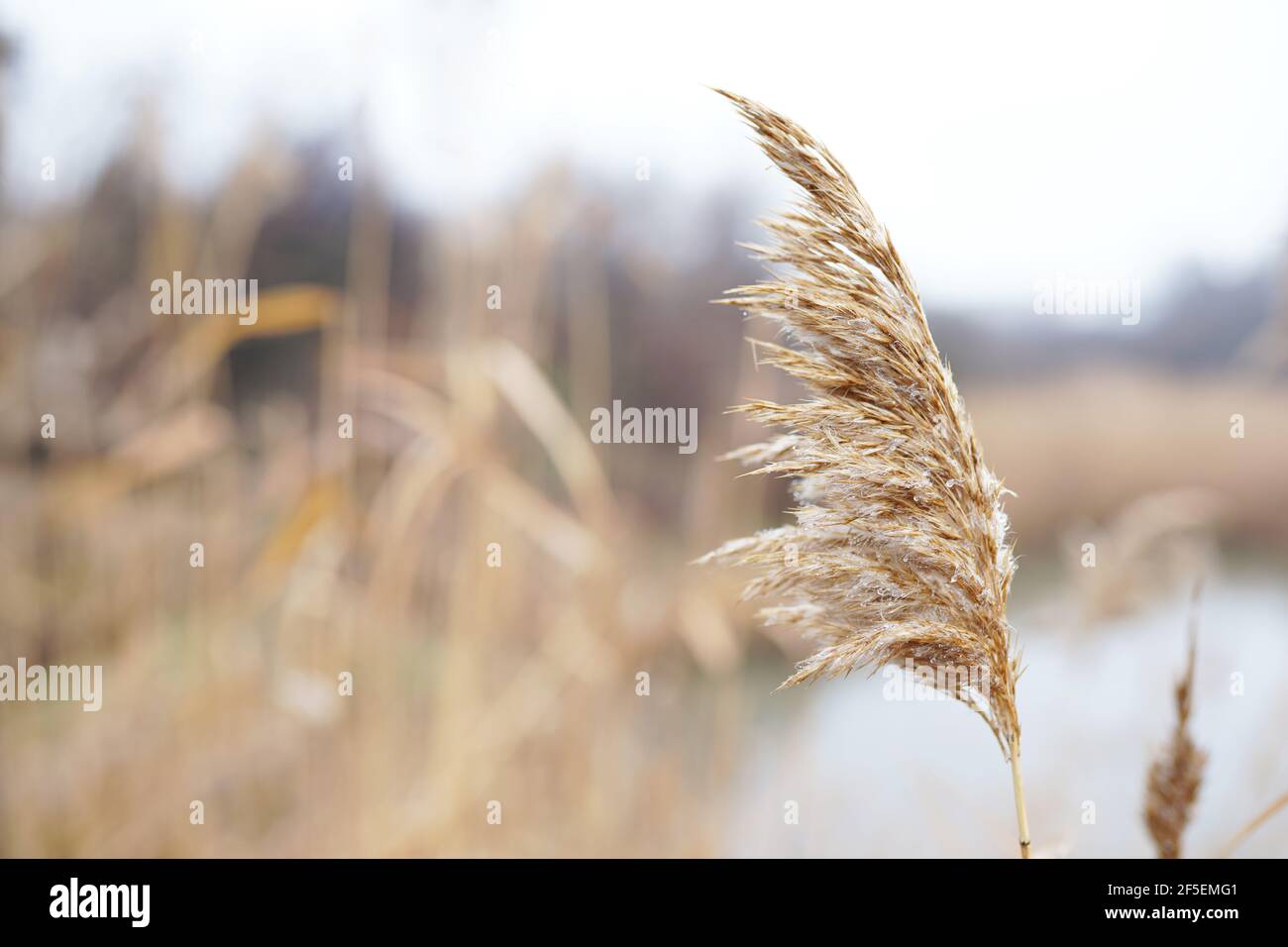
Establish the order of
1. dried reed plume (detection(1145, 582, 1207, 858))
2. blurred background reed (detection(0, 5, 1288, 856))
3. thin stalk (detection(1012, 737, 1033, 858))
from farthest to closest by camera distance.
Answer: blurred background reed (detection(0, 5, 1288, 856)) → dried reed plume (detection(1145, 582, 1207, 858)) → thin stalk (detection(1012, 737, 1033, 858))

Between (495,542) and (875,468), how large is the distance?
1.08m

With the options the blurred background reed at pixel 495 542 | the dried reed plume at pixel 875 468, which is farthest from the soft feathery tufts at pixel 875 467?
the blurred background reed at pixel 495 542

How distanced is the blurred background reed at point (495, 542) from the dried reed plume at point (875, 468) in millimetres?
365

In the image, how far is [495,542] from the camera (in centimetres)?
146

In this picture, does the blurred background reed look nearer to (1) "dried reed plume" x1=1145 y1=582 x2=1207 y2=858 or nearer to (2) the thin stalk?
(1) "dried reed plume" x1=1145 y1=582 x2=1207 y2=858

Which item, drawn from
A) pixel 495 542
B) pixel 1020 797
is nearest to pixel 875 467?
pixel 1020 797

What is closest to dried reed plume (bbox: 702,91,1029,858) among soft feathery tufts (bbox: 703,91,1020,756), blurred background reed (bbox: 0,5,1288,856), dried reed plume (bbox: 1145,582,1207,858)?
soft feathery tufts (bbox: 703,91,1020,756)

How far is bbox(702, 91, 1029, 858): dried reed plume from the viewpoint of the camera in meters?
0.45

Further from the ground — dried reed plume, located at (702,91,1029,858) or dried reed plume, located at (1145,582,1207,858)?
dried reed plume, located at (702,91,1029,858)

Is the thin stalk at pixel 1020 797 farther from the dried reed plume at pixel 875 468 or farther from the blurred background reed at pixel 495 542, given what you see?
the blurred background reed at pixel 495 542

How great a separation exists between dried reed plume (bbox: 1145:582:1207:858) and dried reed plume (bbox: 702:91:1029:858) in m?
0.16

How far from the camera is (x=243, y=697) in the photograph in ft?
5.38

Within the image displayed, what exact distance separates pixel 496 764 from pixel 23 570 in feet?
3.76
